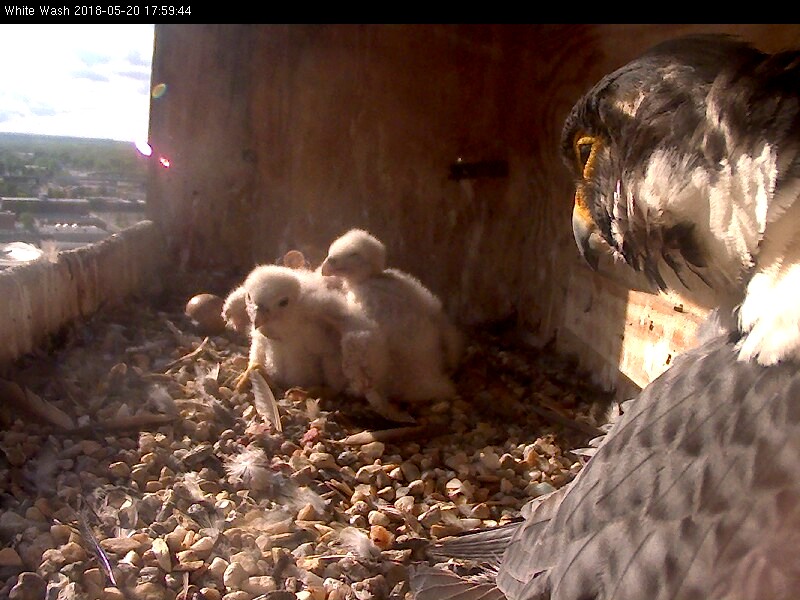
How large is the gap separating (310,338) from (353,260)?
28 cm

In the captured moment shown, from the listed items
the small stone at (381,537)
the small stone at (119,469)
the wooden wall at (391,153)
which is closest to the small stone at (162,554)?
the small stone at (119,469)

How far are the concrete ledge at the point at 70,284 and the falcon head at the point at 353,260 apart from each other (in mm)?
656

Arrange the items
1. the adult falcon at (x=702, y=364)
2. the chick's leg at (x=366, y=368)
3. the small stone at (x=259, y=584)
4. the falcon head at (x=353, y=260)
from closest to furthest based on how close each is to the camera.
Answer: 1. the adult falcon at (x=702, y=364)
2. the small stone at (x=259, y=584)
3. the chick's leg at (x=366, y=368)
4. the falcon head at (x=353, y=260)

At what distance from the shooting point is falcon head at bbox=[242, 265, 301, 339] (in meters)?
2.01

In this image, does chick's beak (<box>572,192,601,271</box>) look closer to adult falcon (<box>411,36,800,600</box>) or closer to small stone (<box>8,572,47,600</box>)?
adult falcon (<box>411,36,800,600</box>)

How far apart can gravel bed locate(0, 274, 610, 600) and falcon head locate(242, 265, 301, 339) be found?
7.2 inches

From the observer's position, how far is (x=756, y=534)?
2.32ft

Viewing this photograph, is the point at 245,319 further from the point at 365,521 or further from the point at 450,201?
the point at 365,521

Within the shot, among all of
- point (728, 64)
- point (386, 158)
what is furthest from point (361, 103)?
point (728, 64)

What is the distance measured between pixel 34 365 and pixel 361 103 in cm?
135

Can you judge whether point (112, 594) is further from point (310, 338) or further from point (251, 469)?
point (310, 338)

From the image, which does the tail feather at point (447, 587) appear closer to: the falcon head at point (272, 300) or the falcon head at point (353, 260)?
the falcon head at point (272, 300)

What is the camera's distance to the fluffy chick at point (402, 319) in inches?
79.4

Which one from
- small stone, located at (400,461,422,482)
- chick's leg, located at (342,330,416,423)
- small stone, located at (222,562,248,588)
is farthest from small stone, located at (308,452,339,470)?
small stone, located at (222,562,248,588)
